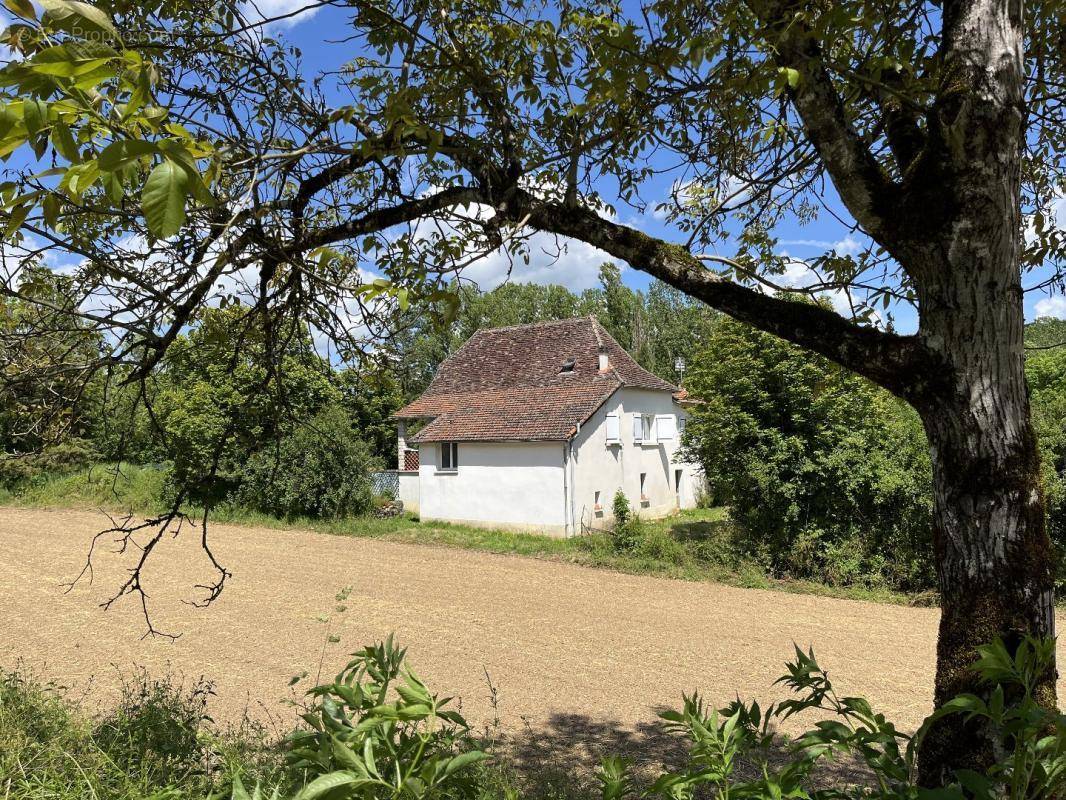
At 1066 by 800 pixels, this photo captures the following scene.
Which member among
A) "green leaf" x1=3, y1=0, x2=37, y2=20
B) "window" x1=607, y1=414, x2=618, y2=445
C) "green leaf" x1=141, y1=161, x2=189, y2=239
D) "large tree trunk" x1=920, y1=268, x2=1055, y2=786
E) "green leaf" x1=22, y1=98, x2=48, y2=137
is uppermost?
"window" x1=607, y1=414, x2=618, y2=445

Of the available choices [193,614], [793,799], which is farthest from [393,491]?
[793,799]

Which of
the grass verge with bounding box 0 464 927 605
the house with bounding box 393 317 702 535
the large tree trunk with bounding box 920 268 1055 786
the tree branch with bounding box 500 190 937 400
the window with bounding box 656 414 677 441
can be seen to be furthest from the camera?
the window with bounding box 656 414 677 441

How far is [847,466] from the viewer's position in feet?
43.4

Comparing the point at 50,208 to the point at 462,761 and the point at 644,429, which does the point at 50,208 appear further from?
the point at 644,429

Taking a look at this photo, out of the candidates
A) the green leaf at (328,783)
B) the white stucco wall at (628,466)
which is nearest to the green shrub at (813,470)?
the white stucco wall at (628,466)

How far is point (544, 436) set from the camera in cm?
1858

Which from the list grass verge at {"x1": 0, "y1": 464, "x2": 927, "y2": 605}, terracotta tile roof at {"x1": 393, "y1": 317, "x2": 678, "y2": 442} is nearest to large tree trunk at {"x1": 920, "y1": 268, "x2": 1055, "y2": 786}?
grass verge at {"x1": 0, "y1": 464, "x2": 927, "y2": 605}

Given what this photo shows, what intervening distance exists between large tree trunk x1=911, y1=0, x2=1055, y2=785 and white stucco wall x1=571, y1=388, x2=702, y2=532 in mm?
14831

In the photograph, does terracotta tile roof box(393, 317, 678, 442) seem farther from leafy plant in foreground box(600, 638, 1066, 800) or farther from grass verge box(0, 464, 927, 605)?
leafy plant in foreground box(600, 638, 1066, 800)

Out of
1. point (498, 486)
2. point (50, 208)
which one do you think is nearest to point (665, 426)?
point (498, 486)

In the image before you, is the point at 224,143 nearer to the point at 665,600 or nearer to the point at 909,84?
the point at 909,84

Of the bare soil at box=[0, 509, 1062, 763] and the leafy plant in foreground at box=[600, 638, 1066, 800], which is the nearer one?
the leafy plant in foreground at box=[600, 638, 1066, 800]

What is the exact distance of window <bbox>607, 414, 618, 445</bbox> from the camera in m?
20.0

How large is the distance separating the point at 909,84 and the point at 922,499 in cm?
1204
